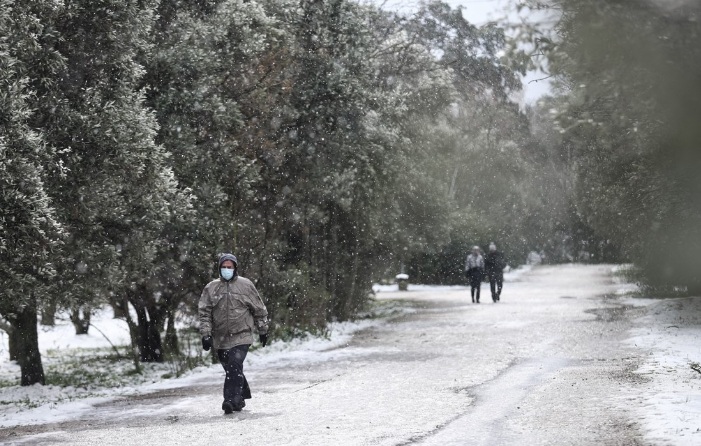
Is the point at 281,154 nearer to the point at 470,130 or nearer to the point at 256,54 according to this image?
the point at 256,54

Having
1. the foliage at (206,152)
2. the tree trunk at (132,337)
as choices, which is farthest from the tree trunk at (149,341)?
the tree trunk at (132,337)

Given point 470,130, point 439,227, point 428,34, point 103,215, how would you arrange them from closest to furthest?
point 103,215, point 439,227, point 428,34, point 470,130

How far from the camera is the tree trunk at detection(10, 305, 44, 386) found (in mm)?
15727

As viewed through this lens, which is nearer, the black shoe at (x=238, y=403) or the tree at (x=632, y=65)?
the tree at (x=632, y=65)

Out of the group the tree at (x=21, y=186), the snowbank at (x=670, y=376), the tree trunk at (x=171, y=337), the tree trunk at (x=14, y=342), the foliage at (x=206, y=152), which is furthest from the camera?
the tree trunk at (x=171, y=337)

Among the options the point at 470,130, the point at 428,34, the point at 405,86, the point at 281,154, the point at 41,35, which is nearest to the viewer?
the point at 41,35

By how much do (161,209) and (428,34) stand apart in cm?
2501

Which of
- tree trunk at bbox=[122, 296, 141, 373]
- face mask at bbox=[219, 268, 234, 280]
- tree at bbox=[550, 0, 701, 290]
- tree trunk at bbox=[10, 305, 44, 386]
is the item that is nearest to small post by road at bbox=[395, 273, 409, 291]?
tree trunk at bbox=[122, 296, 141, 373]

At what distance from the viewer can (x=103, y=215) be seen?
1460cm

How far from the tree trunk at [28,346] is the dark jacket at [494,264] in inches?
A: 668

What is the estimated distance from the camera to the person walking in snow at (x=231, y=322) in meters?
10.6

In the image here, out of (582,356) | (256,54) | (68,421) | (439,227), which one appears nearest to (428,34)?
(439,227)

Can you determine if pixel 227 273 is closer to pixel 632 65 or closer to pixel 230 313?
pixel 230 313

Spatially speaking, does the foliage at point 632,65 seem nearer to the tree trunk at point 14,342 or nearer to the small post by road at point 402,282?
the tree trunk at point 14,342
